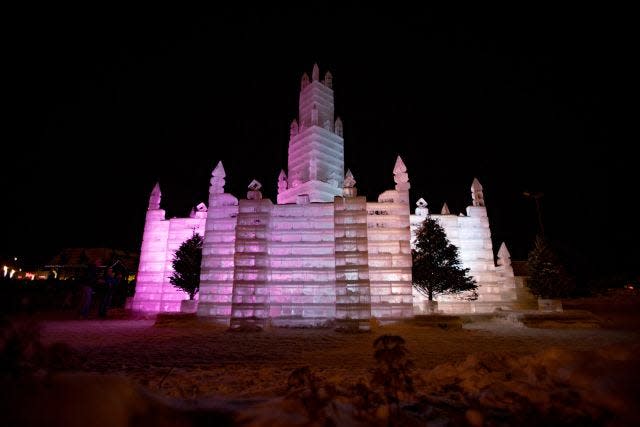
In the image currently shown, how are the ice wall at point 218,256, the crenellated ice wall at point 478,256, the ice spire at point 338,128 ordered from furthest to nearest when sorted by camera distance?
1. the ice spire at point 338,128
2. the crenellated ice wall at point 478,256
3. the ice wall at point 218,256

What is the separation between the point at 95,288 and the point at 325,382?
17299 mm

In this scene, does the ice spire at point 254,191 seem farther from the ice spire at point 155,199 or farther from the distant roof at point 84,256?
the distant roof at point 84,256

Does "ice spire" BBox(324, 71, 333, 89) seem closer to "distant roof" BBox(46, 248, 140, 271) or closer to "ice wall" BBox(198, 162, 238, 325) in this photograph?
"ice wall" BBox(198, 162, 238, 325)

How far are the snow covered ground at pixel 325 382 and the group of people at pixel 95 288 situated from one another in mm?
5587

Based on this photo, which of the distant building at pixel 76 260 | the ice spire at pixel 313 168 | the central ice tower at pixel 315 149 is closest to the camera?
the ice spire at pixel 313 168

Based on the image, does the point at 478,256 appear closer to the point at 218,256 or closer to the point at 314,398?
the point at 218,256

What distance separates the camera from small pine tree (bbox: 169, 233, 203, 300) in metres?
21.2

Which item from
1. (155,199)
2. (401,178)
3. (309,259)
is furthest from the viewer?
(155,199)

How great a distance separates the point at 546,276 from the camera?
21312 mm

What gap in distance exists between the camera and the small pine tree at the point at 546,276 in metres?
20.3

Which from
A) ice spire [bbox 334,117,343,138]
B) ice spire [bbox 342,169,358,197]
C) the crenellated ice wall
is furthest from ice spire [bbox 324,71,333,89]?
ice spire [bbox 342,169,358,197]

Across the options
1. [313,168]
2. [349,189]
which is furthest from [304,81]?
[349,189]

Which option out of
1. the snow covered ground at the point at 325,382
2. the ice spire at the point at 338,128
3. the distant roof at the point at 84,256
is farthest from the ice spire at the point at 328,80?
the distant roof at the point at 84,256

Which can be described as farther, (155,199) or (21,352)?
(155,199)
